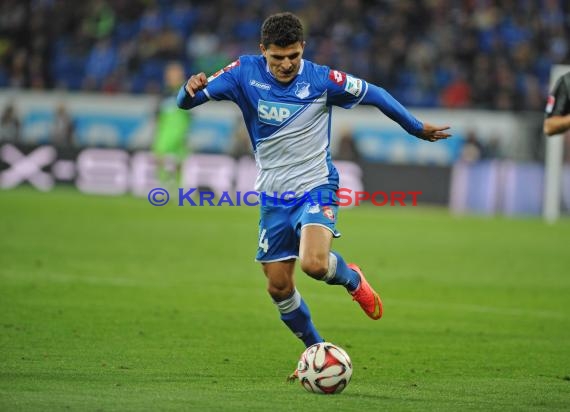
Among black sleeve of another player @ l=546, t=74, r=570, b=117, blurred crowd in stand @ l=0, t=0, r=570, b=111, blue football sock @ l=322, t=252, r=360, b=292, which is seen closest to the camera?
blue football sock @ l=322, t=252, r=360, b=292

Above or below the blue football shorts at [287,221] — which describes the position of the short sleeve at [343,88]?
above

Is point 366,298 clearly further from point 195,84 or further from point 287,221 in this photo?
point 195,84

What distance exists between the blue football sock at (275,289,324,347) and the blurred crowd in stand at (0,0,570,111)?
69.9 feet

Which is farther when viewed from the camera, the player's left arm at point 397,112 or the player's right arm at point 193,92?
the player's left arm at point 397,112

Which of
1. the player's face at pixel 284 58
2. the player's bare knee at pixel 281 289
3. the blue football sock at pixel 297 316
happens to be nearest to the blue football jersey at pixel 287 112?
the player's face at pixel 284 58

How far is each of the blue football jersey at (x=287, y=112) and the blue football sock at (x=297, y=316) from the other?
727 millimetres

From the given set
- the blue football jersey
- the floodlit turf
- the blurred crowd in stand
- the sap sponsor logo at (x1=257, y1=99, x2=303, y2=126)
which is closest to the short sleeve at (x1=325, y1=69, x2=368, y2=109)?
the blue football jersey

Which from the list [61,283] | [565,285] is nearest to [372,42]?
[565,285]

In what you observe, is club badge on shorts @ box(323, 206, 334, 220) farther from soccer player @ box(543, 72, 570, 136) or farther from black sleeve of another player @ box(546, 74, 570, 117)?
black sleeve of another player @ box(546, 74, 570, 117)

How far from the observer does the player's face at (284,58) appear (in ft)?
23.8

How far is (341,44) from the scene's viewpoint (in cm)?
2992

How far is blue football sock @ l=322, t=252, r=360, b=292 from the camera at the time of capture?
7.29 m

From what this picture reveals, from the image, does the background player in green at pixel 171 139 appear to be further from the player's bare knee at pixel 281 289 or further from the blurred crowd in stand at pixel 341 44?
the player's bare knee at pixel 281 289

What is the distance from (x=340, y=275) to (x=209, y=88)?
1.50 meters
